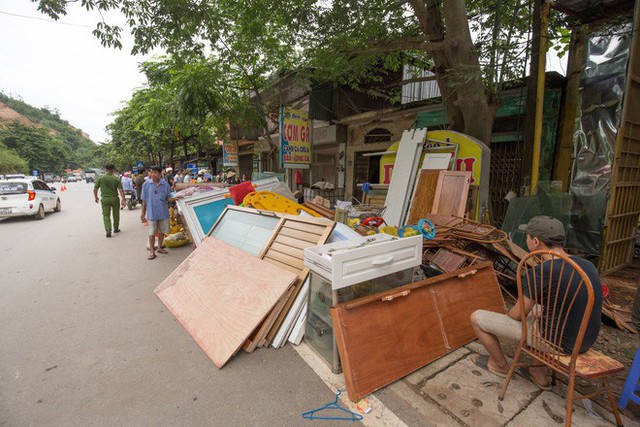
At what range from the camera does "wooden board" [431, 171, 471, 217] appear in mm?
4730

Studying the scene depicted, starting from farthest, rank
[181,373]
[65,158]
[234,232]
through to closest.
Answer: [65,158], [234,232], [181,373]

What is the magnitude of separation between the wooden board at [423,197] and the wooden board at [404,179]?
178 millimetres

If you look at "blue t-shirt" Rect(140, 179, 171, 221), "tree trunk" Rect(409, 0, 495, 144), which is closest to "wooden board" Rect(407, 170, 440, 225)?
"tree trunk" Rect(409, 0, 495, 144)

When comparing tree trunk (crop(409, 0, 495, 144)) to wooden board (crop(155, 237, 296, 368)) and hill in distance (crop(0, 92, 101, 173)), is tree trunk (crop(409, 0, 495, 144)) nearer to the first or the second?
wooden board (crop(155, 237, 296, 368))

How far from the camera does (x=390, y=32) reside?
5.04 metres

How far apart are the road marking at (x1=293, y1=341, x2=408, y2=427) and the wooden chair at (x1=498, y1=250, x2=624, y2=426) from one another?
33.4 inches

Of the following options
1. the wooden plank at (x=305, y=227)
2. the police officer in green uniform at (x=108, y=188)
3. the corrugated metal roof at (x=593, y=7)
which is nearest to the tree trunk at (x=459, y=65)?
the corrugated metal roof at (x=593, y=7)

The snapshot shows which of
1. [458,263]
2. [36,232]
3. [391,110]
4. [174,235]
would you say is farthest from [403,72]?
[36,232]

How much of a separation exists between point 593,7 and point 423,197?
4.33 metres

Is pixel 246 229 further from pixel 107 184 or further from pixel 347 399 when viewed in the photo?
pixel 107 184

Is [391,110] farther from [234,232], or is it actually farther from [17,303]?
[17,303]

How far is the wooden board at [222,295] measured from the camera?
269cm

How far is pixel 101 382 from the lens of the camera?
2.34 meters

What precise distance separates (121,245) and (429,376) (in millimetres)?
7017
